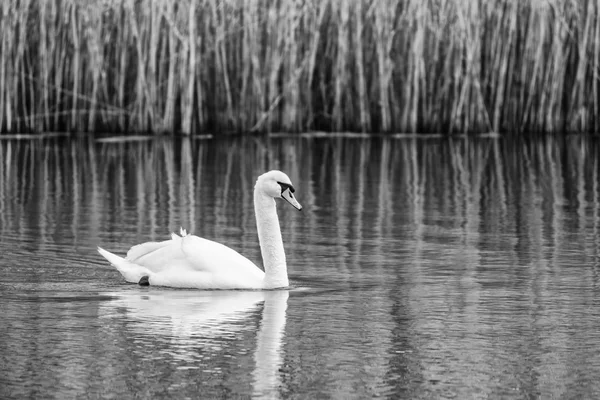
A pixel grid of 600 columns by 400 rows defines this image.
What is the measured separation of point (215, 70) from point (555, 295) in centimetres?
1257

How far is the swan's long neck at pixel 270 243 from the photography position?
28.0 ft

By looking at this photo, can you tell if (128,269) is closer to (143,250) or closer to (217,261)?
(143,250)

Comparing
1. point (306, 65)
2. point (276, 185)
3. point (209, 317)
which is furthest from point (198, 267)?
point (306, 65)

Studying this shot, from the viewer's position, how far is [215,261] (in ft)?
28.1

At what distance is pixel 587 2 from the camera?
20.2 meters

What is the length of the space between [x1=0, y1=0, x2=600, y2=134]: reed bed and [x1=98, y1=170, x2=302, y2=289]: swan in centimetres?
1092

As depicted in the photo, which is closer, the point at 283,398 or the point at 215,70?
the point at 283,398

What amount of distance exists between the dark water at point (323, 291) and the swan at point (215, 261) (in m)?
0.13

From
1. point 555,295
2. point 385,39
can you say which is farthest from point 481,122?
point 555,295

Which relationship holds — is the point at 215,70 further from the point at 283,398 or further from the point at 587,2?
the point at 283,398

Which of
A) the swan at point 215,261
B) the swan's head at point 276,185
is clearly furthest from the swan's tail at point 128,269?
the swan's head at point 276,185

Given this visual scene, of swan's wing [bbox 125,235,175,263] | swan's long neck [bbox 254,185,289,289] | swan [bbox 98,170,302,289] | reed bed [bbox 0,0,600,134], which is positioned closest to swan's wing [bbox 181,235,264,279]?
swan [bbox 98,170,302,289]

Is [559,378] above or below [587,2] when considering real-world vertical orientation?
below

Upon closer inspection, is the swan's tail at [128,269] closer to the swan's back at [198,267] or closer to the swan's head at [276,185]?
the swan's back at [198,267]
